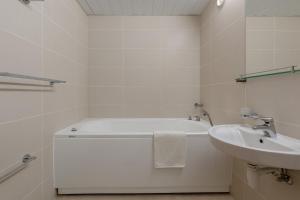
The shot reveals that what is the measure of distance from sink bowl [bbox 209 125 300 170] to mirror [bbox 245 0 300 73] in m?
0.47

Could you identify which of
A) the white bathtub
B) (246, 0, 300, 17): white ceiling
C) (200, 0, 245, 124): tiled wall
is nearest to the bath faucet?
(200, 0, 245, 124): tiled wall

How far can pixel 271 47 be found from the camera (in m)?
1.32

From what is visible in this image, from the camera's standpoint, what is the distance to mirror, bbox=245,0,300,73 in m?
1.13

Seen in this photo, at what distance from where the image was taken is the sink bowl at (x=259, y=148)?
768 mm

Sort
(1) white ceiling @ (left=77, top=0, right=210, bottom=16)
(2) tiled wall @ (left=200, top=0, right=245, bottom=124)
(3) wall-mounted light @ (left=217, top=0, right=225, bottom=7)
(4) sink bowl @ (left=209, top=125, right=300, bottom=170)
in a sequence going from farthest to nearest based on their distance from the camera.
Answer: (1) white ceiling @ (left=77, top=0, right=210, bottom=16)
(3) wall-mounted light @ (left=217, top=0, right=225, bottom=7)
(2) tiled wall @ (left=200, top=0, right=245, bottom=124)
(4) sink bowl @ (left=209, top=125, right=300, bottom=170)

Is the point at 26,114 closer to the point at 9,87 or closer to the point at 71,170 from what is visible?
the point at 9,87

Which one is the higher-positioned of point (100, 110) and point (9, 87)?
point (9, 87)

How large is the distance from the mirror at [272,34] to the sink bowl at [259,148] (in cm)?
47

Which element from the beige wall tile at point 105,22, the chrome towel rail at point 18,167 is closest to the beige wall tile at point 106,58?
the beige wall tile at point 105,22

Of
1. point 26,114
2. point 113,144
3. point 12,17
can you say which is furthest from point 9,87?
point 113,144

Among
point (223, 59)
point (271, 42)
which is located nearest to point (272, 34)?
point (271, 42)

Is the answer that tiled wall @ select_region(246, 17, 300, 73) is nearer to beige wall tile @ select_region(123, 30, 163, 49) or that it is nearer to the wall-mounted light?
the wall-mounted light

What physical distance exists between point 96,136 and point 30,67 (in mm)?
801

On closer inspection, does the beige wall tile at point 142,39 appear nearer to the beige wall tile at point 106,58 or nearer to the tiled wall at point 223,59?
the beige wall tile at point 106,58
